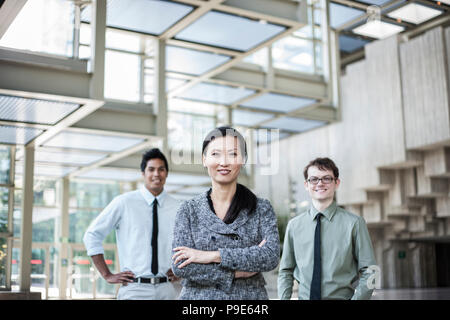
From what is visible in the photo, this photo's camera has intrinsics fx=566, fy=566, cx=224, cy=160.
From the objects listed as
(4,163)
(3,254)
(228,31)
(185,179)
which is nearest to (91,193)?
(185,179)

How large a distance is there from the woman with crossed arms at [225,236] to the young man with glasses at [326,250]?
899 millimetres

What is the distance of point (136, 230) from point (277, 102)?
1597cm

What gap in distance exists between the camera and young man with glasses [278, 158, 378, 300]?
2.83m

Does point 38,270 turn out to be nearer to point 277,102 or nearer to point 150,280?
point 277,102

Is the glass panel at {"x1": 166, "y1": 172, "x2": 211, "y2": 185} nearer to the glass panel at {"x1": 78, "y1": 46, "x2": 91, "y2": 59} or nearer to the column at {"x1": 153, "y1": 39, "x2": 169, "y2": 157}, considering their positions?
the column at {"x1": 153, "y1": 39, "x2": 169, "y2": 157}

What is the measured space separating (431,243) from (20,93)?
68.0 ft

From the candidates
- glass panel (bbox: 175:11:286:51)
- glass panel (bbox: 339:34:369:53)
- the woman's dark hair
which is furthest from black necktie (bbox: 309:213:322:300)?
glass panel (bbox: 339:34:369:53)

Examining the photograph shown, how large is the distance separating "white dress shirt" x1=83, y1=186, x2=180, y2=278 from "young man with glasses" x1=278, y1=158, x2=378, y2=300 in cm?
130

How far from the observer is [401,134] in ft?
65.4

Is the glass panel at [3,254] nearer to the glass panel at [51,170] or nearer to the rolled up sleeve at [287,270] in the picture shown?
the glass panel at [51,170]

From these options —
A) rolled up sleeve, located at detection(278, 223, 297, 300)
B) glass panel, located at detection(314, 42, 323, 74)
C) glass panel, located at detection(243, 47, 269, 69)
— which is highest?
glass panel, located at detection(314, 42, 323, 74)

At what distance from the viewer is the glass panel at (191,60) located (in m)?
14.9

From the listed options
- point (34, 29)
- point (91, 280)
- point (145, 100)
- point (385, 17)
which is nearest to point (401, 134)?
point (145, 100)
